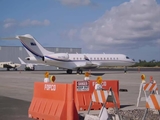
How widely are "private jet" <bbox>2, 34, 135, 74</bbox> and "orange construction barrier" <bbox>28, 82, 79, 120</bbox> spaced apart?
36342 millimetres

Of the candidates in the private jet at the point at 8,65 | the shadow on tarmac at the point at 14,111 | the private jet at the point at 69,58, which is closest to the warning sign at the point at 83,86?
the shadow on tarmac at the point at 14,111

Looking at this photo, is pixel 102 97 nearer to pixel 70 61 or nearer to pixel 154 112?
pixel 154 112

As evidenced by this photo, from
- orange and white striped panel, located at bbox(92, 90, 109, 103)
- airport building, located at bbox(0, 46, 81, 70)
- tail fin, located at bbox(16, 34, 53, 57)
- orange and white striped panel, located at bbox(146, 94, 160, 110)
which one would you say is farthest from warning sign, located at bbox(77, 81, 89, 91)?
airport building, located at bbox(0, 46, 81, 70)

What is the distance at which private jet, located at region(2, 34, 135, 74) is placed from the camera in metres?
47.3

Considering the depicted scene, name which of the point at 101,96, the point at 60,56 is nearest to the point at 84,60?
the point at 60,56

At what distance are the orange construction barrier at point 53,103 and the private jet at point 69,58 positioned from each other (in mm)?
36342

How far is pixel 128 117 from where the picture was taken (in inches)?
408

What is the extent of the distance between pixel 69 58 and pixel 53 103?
→ 40006 mm

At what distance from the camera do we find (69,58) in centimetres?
5012

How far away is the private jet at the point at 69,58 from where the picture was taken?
47312 millimetres

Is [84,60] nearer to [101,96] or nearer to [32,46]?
[32,46]

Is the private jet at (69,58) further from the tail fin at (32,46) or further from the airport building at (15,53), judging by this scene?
the airport building at (15,53)

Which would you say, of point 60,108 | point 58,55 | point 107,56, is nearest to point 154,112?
point 60,108

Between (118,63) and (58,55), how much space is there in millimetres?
10761
